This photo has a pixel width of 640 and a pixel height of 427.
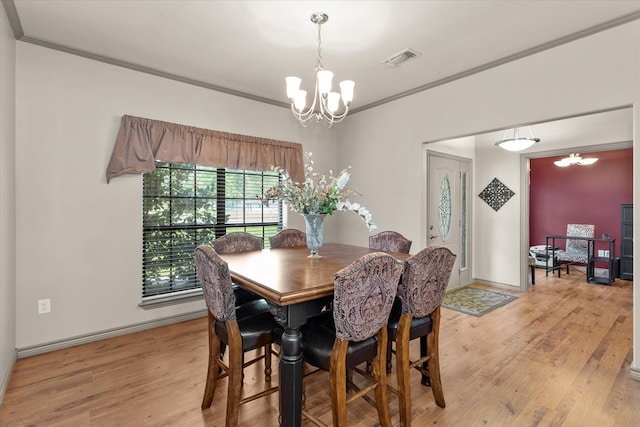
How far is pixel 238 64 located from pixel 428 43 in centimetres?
183

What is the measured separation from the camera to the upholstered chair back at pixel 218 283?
5.50 feet

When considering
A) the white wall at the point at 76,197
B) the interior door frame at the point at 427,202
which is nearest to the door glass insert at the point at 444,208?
the interior door frame at the point at 427,202

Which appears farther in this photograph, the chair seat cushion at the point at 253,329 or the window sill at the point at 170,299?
the window sill at the point at 170,299

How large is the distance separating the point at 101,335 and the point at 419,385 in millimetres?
2942

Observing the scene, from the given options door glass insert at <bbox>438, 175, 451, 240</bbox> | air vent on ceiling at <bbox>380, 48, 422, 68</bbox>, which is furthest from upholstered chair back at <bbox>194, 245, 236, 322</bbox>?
door glass insert at <bbox>438, 175, 451, 240</bbox>

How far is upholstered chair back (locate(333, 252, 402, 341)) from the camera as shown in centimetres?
151

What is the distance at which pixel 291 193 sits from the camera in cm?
241

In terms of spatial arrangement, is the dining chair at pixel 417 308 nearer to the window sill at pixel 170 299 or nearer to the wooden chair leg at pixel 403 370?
the wooden chair leg at pixel 403 370

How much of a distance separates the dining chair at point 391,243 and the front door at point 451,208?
Result: 147 centimetres

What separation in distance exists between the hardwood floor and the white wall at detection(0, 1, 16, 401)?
0.26m

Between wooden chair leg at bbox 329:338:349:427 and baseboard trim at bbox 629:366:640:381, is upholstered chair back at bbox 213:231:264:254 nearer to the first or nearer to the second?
wooden chair leg at bbox 329:338:349:427

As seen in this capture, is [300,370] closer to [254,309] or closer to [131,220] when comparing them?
[254,309]

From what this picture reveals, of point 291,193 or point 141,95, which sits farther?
point 141,95

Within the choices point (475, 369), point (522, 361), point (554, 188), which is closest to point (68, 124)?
point (475, 369)
